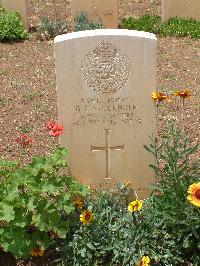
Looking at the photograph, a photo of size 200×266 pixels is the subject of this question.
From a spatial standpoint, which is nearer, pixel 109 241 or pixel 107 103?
pixel 109 241

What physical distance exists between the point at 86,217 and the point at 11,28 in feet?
18.2

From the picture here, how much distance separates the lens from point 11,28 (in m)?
9.19

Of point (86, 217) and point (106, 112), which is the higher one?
point (106, 112)

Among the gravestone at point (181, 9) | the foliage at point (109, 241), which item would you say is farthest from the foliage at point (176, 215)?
the gravestone at point (181, 9)

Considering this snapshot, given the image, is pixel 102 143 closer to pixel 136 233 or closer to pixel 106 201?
pixel 106 201

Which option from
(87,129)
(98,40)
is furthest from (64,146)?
(98,40)

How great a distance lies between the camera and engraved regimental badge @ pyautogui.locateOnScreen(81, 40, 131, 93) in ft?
14.2

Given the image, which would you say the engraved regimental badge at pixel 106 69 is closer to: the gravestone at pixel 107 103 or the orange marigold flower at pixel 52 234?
the gravestone at pixel 107 103

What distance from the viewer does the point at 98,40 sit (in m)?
4.29

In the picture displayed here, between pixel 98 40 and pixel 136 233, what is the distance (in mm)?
1416

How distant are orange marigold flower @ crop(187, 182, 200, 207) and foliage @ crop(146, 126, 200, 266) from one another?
10.0 inches

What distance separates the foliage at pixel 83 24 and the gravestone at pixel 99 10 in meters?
0.12

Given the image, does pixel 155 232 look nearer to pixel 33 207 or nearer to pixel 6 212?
pixel 33 207

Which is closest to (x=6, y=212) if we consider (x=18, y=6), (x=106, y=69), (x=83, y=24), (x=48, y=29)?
(x=106, y=69)
